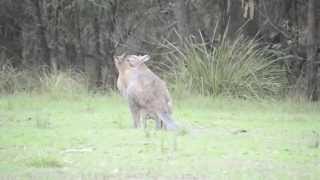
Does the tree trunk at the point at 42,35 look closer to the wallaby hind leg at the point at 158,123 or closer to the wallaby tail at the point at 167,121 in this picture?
the wallaby hind leg at the point at 158,123

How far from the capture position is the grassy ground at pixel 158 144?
784 centimetres

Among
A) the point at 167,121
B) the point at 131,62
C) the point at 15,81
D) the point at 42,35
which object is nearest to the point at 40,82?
the point at 15,81

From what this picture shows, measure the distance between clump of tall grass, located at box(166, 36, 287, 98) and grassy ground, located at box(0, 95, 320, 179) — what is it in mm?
2548

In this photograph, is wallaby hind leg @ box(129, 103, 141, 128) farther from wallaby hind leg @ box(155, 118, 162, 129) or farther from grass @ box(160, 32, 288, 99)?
grass @ box(160, 32, 288, 99)

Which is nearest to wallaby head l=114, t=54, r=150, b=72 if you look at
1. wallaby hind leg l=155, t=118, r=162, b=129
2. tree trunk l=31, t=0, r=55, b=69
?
wallaby hind leg l=155, t=118, r=162, b=129

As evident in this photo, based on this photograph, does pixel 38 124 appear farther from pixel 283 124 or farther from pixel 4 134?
pixel 283 124

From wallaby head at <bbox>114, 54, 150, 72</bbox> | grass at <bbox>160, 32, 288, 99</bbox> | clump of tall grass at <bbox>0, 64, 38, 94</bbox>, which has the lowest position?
clump of tall grass at <bbox>0, 64, 38, 94</bbox>

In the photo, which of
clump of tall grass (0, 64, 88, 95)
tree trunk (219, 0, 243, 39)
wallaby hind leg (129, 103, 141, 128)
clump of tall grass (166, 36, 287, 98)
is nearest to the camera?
wallaby hind leg (129, 103, 141, 128)

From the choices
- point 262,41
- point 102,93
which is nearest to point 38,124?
point 102,93

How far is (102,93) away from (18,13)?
10.6 metres

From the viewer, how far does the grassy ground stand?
7839 millimetres

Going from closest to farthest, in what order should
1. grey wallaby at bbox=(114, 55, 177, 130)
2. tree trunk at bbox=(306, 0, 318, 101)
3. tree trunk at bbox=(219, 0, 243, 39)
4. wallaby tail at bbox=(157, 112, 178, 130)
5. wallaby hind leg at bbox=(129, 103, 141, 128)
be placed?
1. wallaby tail at bbox=(157, 112, 178, 130)
2. grey wallaby at bbox=(114, 55, 177, 130)
3. wallaby hind leg at bbox=(129, 103, 141, 128)
4. tree trunk at bbox=(306, 0, 318, 101)
5. tree trunk at bbox=(219, 0, 243, 39)

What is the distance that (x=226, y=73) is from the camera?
17891mm

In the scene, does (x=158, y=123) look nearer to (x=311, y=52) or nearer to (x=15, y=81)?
(x=311, y=52)
